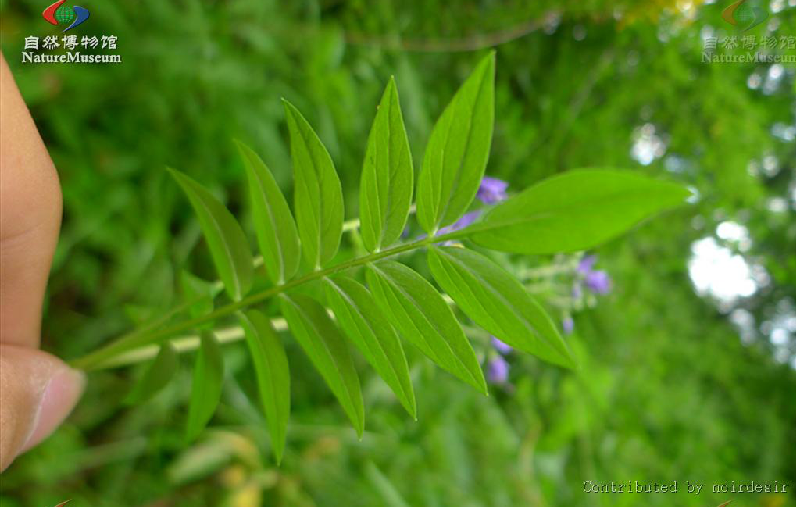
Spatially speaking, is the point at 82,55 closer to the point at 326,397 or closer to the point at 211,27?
the point at 211,27
